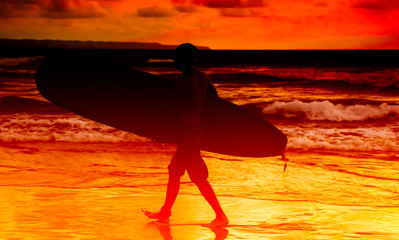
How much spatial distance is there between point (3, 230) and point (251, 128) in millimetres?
2454

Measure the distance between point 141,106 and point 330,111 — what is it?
14878 millimetres

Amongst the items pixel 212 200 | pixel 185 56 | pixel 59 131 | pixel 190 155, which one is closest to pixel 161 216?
pixel 212 200

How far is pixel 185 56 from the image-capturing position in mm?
4895

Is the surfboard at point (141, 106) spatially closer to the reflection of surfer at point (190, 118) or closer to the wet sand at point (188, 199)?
the reflection of surfer at point (190, 118)

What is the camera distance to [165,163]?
9.35 meters

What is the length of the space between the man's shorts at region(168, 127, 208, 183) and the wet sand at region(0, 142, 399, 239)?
522mm

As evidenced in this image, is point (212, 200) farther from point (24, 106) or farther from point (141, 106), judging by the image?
point (24, 106)

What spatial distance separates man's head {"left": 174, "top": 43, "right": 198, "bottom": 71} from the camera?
4898 mm

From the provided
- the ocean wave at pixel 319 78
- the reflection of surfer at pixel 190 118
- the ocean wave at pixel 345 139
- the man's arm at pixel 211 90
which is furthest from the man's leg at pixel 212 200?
the ocean wave at pixel 319 78

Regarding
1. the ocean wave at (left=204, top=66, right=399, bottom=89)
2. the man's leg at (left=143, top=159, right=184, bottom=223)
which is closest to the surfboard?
the man's leg at (left=143, top=159, right=184, bottom=223)

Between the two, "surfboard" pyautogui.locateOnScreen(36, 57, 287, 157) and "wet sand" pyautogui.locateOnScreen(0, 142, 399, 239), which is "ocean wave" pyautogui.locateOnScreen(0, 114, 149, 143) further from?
"surfboard" pyautogui.locateOnScreen(36, 57, 287, 157)

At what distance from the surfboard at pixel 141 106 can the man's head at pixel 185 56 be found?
643mm

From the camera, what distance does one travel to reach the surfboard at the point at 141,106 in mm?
5699

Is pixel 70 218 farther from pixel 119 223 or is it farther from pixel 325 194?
pixel 325 194
